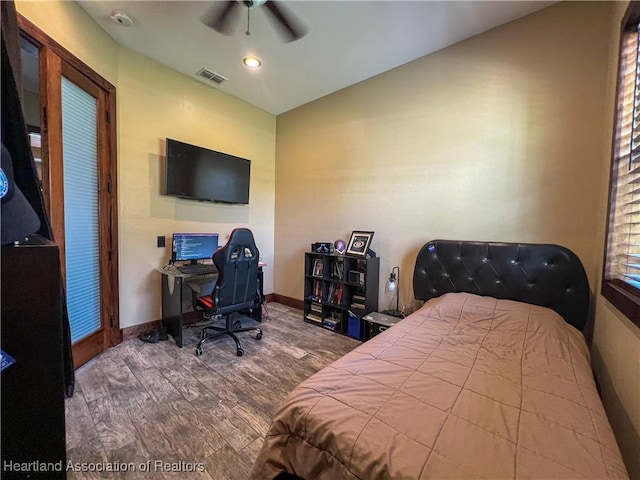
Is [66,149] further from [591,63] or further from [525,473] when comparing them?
[591,63]

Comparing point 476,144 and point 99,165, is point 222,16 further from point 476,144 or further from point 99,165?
point 476,144

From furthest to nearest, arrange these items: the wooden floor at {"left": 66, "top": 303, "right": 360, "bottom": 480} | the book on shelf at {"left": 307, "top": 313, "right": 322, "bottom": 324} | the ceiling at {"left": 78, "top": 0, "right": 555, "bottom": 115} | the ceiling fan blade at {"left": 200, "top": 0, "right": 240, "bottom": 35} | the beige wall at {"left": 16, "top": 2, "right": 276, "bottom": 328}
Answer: the book on shelf at {"left": 307, "top": 313, "right": 322, "bottom": 324} < the beige wall at {"left": 16, "top": 2, "right": 276, "bottom": 328} < the ceiling at {"left": 78, "top": 0, "right": 555, "bottom": 115} < the ceiling fan blade at {"left": 200, "top": 0, "right": 240, "bottom": 35} < the wooden floor at {"left": 66, "top": 303, "right": 360, "bottom": 480}

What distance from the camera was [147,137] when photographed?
2848 millimetres

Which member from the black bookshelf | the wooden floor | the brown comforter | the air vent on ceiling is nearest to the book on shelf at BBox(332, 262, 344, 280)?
the black bookshelf

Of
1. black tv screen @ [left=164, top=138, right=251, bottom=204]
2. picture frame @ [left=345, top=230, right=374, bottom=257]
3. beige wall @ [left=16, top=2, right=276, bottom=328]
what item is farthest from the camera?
picture frame @ [left=345, top=230, right=374, bottom=257]

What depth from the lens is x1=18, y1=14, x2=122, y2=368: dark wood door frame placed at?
75.2 inches

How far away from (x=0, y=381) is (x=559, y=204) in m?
3.16

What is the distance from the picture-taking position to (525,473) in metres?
0.71

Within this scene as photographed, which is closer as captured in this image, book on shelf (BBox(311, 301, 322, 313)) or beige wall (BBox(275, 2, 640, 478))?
beige wall (BBox(275, 2, 640, 478))

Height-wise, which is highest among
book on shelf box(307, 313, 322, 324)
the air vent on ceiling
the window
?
the air vent on ceiling

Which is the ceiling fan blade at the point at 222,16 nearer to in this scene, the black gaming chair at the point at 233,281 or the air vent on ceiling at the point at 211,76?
the air vent on ceiling at the point at 211,76

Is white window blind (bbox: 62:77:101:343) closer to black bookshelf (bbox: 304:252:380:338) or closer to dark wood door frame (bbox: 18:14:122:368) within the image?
dark wood door frame (bbox: 18:14:122:368)

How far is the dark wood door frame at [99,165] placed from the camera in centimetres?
191

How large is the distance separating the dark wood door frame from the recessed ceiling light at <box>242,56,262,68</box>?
133 cm
